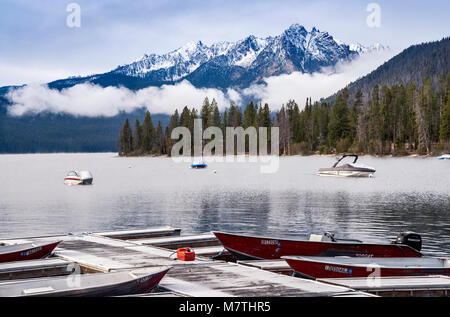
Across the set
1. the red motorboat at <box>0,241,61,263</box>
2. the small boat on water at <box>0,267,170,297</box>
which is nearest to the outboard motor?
the small boat on water at <box>0,267,170,297</box>

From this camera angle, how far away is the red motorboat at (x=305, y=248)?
839 inches

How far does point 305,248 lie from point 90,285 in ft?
31.4

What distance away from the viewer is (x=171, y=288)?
15617 millimetres

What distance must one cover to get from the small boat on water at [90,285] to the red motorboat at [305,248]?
644 cm

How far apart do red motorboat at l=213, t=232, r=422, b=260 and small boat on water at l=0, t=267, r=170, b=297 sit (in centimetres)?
644

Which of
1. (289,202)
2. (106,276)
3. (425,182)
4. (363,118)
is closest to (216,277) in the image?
(106,276)

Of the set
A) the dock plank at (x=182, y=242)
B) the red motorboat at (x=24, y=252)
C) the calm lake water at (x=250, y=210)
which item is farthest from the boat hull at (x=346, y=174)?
the red motorboat at (x=24, y=252)

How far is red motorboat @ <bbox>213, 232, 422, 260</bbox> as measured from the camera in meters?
21.3

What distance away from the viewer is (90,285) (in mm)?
14539

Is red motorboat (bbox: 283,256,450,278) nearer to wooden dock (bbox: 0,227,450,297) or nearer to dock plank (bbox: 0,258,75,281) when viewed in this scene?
wooden dock (bbox: 0,227,450,297)

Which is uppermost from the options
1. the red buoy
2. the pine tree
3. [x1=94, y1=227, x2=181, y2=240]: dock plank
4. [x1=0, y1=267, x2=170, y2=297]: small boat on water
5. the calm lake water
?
the pine tree

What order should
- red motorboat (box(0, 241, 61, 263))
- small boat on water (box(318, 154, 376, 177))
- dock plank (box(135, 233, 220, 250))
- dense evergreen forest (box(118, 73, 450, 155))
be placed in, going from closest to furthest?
1. red motorboat (box(0, 241, 61, 263))
2. dock plank (box(135, 233, 220, 250))
3. small boat on water (box(318, 154, 376, 177))
4. dense evergreen forest (box(118, 73, 450, 155))

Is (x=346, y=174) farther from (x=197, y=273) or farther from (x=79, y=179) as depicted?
(x=197, y=273)

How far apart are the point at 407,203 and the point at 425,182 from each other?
23.9 meters
